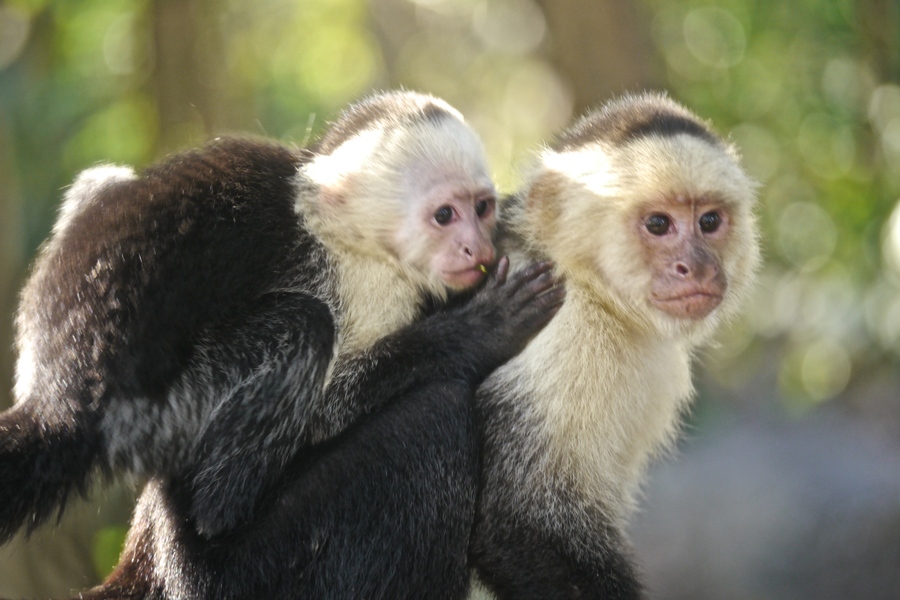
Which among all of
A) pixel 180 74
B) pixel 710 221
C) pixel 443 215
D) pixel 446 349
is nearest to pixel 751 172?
pixel 710 221

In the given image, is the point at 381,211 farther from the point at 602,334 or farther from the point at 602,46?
the point at 602,46

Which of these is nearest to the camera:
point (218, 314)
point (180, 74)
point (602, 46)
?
point (218, 314)

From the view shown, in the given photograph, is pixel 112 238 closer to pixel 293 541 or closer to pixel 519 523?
pixel 293 541

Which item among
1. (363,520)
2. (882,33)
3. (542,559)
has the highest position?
(882,33)

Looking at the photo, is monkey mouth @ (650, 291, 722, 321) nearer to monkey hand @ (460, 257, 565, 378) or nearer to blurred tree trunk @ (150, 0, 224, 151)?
monkey hand @ (460, 257, 565, 378)

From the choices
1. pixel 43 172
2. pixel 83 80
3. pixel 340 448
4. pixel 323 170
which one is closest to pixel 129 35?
pixel 83 80

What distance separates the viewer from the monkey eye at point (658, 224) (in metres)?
3.50

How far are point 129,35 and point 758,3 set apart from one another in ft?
16.6

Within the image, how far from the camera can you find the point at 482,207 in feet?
12.6

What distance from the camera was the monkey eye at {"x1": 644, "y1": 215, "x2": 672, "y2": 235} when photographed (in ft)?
11.5

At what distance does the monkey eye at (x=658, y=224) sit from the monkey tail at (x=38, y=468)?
191cm

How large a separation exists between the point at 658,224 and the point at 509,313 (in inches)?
23.8

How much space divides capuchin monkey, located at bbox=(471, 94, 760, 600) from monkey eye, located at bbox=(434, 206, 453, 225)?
25cm

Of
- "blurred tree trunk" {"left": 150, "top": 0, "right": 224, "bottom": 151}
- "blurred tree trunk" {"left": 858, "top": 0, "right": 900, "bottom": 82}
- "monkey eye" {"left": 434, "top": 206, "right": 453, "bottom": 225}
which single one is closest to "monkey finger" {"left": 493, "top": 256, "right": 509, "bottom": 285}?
"monkey eye" {"left": 434, "top": 206, "right": 453, "bottom": 225}
